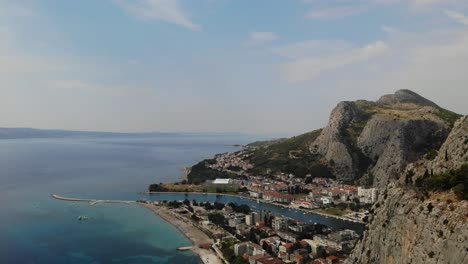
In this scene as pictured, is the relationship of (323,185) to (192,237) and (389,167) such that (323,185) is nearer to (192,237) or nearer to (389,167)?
(389,167)

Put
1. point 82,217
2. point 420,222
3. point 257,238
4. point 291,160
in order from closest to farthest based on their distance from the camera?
point 420,222
point 257,238
point 82,217
point 291,160

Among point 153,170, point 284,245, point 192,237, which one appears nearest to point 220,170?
point 153,170

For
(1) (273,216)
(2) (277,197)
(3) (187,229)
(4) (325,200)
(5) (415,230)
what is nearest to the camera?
(5) (415,230)

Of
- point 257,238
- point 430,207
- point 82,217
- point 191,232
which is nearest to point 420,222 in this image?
point 430,207

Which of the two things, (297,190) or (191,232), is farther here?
(297,190)

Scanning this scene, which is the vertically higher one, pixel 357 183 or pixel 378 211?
pixel 378 211

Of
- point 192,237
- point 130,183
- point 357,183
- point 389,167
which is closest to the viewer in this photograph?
point 192,237

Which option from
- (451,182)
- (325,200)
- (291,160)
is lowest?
(325,200)

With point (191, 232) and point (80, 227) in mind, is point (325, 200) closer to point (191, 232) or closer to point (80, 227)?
point (191, 232)
